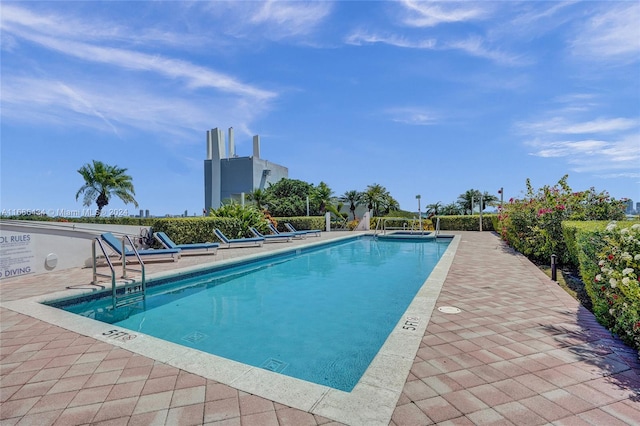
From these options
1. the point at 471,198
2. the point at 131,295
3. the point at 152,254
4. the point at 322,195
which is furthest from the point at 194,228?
the point at 471,198

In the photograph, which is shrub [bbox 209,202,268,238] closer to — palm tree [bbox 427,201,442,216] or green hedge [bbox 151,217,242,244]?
green hedge [bbox 151,217,242,244]

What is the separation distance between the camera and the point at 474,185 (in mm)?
34281

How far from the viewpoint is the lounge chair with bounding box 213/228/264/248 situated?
12507 millimetres

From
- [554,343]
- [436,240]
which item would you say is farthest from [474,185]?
[554,343]

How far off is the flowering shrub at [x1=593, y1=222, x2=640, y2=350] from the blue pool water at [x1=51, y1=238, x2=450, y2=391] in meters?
2.46

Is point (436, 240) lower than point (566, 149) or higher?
lower

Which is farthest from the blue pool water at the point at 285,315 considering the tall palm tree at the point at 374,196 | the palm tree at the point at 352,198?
the palm tree at the point at 352,198

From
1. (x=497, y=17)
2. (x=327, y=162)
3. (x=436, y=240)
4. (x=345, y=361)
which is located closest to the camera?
(x=345, y=361)

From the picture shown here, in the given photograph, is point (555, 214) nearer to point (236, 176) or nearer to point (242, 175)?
point (242, 175)

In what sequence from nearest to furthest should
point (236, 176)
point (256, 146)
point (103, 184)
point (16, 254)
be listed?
point (16, 254) < point (103, 184) < point (236, 176) < point (256, 146)

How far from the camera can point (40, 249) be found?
7.27m

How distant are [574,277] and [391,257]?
224 inches

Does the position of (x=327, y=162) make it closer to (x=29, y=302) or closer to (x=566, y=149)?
(x=566, y=149)

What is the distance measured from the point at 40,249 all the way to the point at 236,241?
6.18 meters
